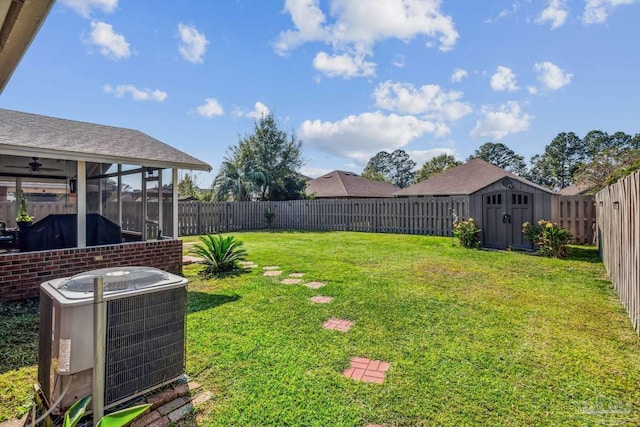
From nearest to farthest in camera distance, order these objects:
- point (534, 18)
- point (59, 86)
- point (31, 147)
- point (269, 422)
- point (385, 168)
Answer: point (269, 422)
point (31, 147)
point (534, 18)
point (59, 86)
point (385, 168)

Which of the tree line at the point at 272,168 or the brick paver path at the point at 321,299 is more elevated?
the tree line at the point at 272,168

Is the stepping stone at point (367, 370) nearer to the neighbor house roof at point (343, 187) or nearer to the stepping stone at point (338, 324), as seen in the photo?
the stepping stone at point (338, 324)

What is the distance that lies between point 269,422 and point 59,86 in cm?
1238

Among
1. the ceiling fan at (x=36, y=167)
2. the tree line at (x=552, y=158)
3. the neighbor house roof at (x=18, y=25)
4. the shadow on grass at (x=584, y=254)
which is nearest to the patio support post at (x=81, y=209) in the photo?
the ceiling fan at (x=36, y=167)

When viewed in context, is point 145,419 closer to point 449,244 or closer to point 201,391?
point 201,391

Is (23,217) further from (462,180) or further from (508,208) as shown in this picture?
(462,180)

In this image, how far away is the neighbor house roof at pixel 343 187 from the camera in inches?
911

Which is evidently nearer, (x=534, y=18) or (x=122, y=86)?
(x=534, y=18)

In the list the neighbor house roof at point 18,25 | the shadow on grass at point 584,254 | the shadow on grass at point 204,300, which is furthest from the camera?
the shadow on grass at point 584,254

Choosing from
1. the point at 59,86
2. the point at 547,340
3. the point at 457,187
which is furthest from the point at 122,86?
the point at 457,187

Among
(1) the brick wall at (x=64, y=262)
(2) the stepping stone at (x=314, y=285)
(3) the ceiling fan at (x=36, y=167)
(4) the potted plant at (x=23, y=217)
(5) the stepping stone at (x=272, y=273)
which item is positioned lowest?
(2) the stepping stone at (x=314, y=285)

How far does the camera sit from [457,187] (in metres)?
16.7

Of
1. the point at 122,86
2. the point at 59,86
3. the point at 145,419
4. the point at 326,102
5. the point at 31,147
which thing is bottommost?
the point at 145,419

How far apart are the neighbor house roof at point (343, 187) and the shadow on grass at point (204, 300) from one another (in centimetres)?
1772
